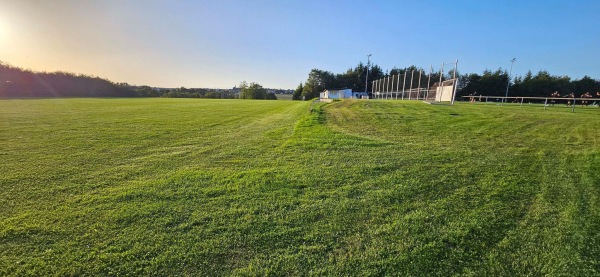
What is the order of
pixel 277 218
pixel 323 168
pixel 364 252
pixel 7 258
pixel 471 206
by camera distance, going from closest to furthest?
pixel 7 258, pixel 364 252, pixel 277 218, pixel 471 206, pixel 323 168

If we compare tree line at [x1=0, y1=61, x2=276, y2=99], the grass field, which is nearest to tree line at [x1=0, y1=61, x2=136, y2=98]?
tree line at [x1=0, y1=61, x2=276, y2=99]

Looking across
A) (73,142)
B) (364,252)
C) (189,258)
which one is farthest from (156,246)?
(73,142)

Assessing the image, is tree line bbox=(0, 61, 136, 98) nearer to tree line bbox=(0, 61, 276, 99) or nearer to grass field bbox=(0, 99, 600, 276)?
tree line bbox=(0, 61, 276, 99)

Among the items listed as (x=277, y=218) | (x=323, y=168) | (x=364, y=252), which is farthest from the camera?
(x=323, y=168)

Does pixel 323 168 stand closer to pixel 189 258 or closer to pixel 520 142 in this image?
pixel 189 258

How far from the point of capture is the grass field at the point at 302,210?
7.02 ft

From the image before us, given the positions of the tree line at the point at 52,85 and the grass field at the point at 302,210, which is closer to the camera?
the grass field at the point at 302,210

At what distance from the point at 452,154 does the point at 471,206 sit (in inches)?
93.7

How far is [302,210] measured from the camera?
118 inches

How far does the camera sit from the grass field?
7.02ft

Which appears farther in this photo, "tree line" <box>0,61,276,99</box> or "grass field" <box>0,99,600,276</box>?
"tree line" <box>0,61,276,99</box>

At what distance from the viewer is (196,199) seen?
3230 millimetres

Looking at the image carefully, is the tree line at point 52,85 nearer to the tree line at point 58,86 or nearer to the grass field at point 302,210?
the tree line at point 58,86

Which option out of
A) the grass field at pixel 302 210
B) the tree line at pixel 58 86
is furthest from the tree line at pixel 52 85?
the grass field at pixel 302 210
